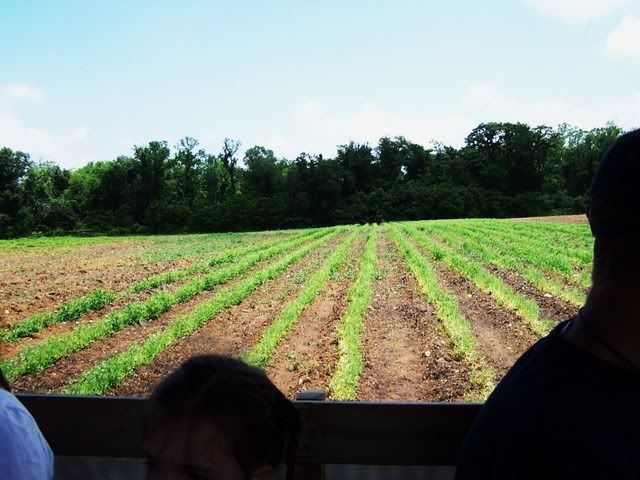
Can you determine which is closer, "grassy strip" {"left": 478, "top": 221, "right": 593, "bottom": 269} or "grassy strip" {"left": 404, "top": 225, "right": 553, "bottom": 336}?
"grassy strip" {"left": 404, "top": 225, "right": 553, "bottom": 336}

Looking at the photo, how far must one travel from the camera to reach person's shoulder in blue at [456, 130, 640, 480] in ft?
1.83

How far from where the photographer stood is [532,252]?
7.63m

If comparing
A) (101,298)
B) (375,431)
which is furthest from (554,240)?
(375,431)

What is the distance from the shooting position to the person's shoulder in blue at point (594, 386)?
1.83 feet

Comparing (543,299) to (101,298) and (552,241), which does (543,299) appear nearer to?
(552,241)

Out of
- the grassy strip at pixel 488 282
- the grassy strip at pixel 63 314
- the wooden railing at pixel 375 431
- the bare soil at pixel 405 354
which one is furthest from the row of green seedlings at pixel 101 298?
the wooden railing at pixel 375 431

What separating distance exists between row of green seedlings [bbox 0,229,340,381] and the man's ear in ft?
12.5

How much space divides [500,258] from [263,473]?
7.27 m

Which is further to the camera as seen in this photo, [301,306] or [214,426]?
[301,306]

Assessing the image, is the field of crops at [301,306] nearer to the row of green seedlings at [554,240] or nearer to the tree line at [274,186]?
the row of green seedlings at [554,240]

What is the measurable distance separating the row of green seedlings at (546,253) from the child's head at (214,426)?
4760 mm

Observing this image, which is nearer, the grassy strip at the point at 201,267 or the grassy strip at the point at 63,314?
the grassy strip at the point at 63,314

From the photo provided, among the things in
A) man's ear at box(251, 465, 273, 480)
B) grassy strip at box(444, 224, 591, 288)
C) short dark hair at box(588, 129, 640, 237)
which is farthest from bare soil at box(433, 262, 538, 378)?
short dark hair at box(588, 129, 640, 237)

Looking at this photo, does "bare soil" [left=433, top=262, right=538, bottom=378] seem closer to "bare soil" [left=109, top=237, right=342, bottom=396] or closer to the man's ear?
"bare soil" [left=109, top=237, right=342, bottom=396]
